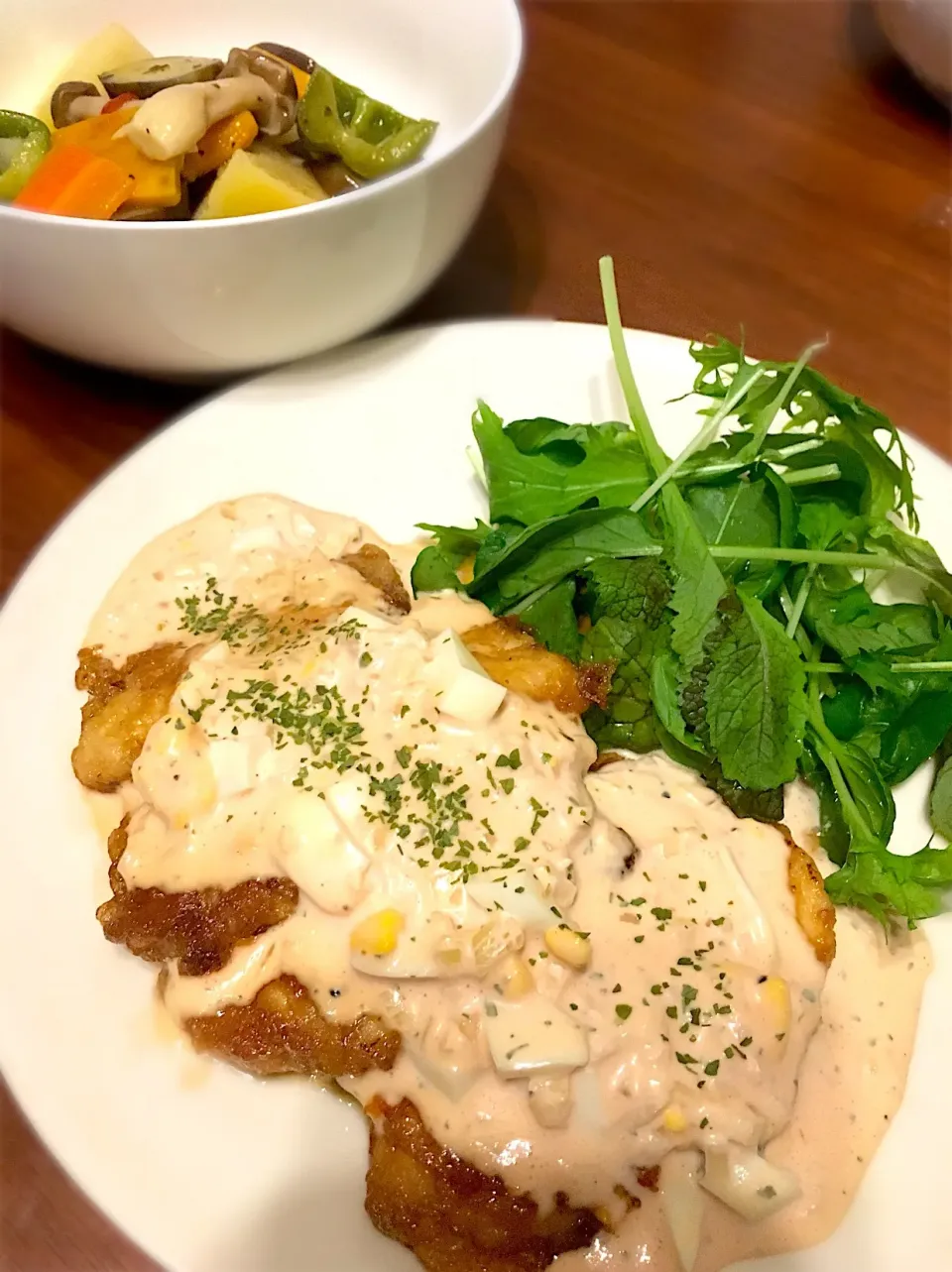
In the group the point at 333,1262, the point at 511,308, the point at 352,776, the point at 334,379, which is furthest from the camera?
the point at 511,308

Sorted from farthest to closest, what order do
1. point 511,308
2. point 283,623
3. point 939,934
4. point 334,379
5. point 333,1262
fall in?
point 511,308 → point 334,379 → point 283,623 → point 939,934 → point 333,1262

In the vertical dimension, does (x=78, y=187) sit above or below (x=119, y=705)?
above

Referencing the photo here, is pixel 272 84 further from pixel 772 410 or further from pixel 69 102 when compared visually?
pixel 772 410

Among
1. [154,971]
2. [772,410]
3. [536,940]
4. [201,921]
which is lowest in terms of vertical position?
[154,971]

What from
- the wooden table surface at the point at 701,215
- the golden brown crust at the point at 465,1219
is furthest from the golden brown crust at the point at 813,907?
the wooden table surface at the point at 701,215

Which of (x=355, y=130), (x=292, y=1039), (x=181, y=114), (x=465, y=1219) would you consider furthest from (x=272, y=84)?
(x=465, y=1219)

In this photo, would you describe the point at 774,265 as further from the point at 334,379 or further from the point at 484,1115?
the point at 484,1115

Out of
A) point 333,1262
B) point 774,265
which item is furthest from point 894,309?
point 333,1262
